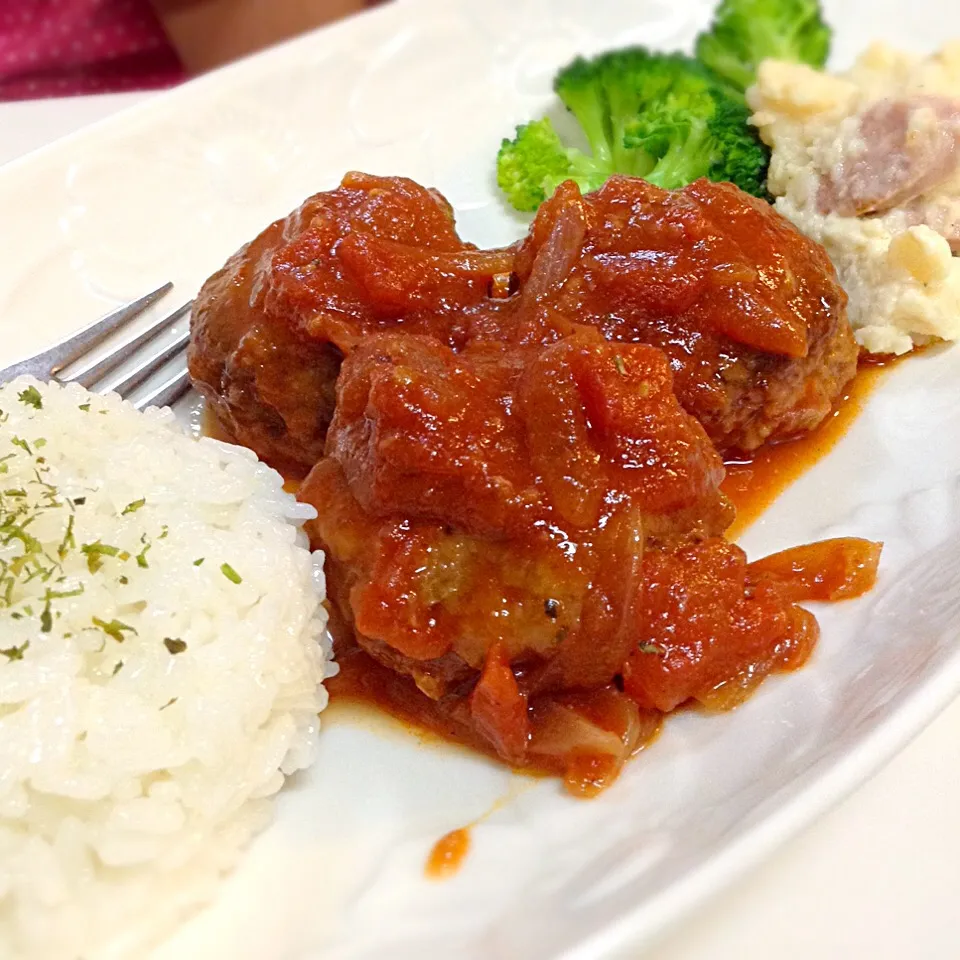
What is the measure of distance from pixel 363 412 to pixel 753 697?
1481 millimetres

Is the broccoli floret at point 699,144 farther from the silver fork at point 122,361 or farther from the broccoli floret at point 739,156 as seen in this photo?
the silver fork at point 122,361

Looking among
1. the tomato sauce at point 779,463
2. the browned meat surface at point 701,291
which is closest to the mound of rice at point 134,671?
the browned meat surface at point 701,291

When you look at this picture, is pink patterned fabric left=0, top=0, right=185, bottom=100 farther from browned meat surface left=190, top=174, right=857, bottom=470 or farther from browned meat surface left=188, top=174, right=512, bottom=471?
browned meat surface left=190, top=174, right=857, bottom=470

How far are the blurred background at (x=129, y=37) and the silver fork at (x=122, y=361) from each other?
4.08 metres

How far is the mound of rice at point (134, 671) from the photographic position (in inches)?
100

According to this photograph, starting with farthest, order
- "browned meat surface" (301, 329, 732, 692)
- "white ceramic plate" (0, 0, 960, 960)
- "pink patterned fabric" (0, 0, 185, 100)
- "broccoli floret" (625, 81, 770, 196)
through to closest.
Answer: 1. "pink patterned fabric" (0, 0, 185, 100)
2. "broccoli floret" (625, 81, 770, 196)
3. "browned meat surface" (301, 329, 732, 692)
4. "white ceramic plate" (0, 0, 960, 960)

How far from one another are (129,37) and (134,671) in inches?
287

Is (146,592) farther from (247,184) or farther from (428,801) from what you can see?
(247,184)

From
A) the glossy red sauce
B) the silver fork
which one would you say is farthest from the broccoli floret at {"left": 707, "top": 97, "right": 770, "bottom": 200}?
the glossy red sauce

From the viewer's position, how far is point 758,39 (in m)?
5.18

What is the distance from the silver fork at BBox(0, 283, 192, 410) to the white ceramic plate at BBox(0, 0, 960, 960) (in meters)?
0.13

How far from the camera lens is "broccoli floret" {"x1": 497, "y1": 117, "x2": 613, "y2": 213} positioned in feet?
15.4

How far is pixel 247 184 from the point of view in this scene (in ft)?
15.3

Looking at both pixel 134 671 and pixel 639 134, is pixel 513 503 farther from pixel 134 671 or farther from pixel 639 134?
pixel 639 134
